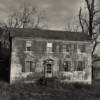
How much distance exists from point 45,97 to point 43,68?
973cm

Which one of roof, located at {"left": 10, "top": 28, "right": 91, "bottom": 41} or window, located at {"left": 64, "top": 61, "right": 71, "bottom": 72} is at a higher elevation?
roof, located at {"left": 10, "top": 28, "right": 91, "bottom": 41}

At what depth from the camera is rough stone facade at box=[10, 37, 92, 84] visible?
1030 inches

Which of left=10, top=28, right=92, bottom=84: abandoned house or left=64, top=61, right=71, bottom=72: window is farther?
left=64, top=61, right=71, bottom=72: window

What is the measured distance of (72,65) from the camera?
2806 centimetres

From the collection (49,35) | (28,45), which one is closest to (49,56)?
(49,35)

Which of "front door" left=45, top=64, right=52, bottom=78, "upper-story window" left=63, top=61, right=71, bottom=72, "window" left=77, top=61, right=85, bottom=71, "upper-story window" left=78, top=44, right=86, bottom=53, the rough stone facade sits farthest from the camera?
"upper-story window" left=78, top=44, right=86, bottom=53

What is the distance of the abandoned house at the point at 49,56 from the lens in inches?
1032

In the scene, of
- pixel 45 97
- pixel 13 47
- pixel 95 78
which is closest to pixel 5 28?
pixel 13 47

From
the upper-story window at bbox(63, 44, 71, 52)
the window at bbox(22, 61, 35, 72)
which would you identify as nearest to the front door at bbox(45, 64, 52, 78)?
the window at bbox(22, 61, 35, 72)

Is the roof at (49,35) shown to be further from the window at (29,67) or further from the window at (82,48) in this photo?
the window at (29,67)

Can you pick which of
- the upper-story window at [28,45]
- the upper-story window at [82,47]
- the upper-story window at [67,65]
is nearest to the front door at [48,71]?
the upper-story window at [67,65]

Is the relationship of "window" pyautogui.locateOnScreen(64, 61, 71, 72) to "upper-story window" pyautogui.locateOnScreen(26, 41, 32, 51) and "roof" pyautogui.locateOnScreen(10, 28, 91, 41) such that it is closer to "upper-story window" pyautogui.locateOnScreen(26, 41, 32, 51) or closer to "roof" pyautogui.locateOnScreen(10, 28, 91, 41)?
"roof" pyautogui.locateOnScreen(10, 28, 91, 41)

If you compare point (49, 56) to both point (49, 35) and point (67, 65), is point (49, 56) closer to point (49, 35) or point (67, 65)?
point (67, 65)

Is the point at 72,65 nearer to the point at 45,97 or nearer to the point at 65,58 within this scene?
the point at 65,58
